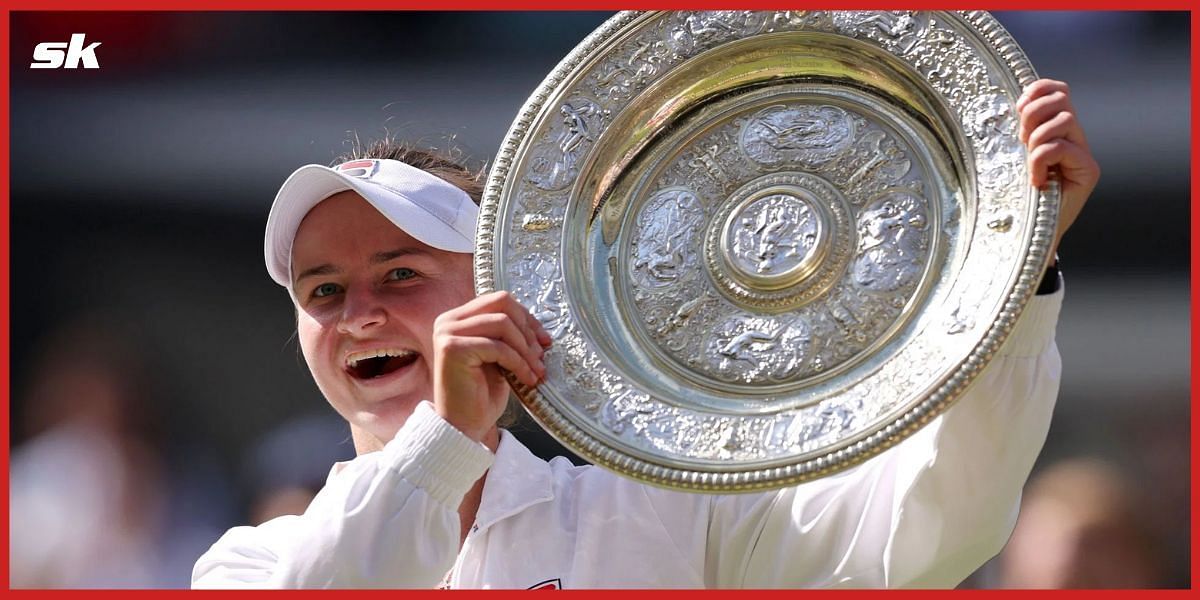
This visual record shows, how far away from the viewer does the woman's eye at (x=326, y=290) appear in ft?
10.1

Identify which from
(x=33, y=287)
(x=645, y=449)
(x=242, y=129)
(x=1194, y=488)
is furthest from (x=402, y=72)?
(x=645, y=449)

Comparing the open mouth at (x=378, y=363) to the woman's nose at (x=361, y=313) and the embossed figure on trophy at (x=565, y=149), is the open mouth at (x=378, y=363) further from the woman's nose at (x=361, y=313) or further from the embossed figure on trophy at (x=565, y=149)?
the embossed figure on trophy at (x=565, y=149)

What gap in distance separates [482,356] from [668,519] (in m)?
0.61

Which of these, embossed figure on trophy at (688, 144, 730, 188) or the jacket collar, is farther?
the jacket collar

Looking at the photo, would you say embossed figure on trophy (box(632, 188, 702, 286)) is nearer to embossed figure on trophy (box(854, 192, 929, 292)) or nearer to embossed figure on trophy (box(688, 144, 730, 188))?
embossed figure on trophy (box(688, 144, 730, 188))

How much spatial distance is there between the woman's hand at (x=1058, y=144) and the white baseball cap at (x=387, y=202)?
1.26 metres

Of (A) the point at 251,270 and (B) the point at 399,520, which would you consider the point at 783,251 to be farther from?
(A) the point at 251,270

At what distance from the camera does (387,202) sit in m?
2.95

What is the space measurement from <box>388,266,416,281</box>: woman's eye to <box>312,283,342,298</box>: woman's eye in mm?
118

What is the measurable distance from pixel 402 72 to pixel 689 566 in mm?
3149

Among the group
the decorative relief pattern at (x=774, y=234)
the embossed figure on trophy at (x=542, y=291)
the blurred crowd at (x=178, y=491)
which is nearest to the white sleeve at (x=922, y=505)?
the decorative relief pattern at (x=774, y=234)

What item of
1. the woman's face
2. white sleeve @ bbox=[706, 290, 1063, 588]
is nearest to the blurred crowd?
white sleeve @ bbox=[706, 290, 1063, 588]

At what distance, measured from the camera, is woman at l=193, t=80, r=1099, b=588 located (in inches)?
92.0

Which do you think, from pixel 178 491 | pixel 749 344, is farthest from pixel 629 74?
pixel 178 491
